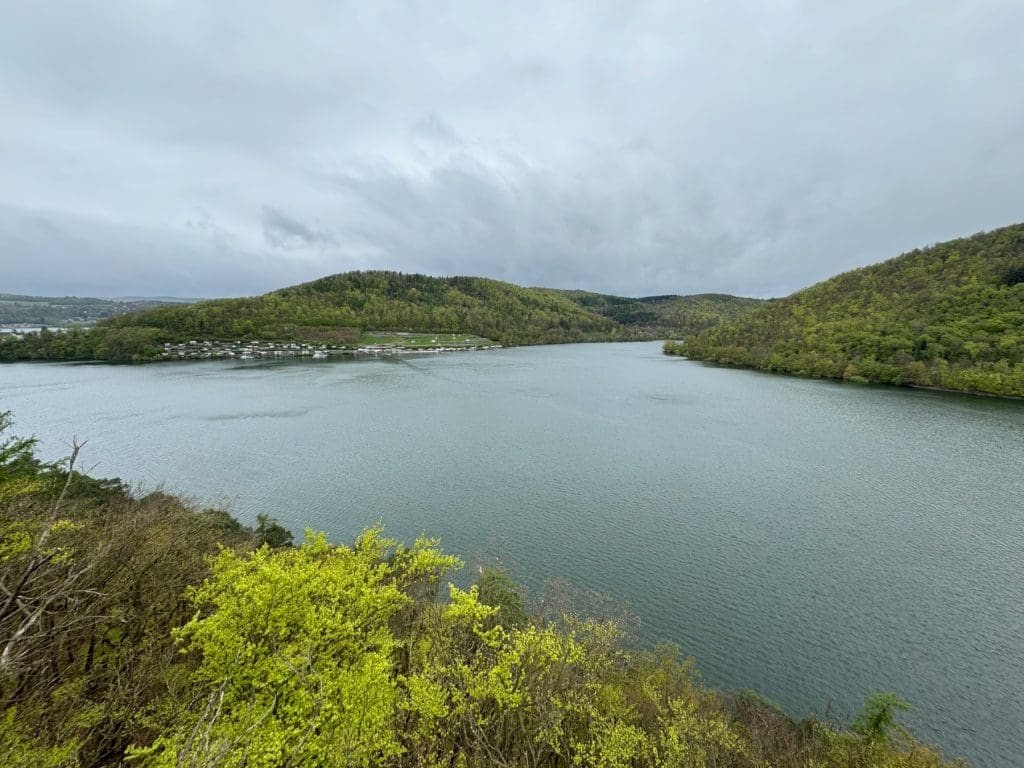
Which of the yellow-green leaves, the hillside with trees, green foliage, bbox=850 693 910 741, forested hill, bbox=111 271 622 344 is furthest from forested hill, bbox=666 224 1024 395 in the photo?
forested hill, bbox=111 271 622 344

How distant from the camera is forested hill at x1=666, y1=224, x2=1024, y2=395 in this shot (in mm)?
63844

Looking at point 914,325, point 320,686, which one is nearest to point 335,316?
point 914,325

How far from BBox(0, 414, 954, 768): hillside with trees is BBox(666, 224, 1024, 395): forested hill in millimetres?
75905

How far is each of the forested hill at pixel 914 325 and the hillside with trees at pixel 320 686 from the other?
249 ft

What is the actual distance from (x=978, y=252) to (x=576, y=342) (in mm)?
127973

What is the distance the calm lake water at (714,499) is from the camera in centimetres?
1627

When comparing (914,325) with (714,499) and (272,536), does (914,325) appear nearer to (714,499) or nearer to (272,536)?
(714,499)

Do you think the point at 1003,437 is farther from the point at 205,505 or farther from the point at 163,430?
the point at 163,430

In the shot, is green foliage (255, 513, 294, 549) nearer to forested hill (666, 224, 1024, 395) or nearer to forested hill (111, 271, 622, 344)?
forested hill (666, 224, 1024, 395)

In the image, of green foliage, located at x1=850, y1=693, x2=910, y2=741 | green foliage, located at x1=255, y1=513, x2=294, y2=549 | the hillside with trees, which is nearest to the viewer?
the hillside with trees

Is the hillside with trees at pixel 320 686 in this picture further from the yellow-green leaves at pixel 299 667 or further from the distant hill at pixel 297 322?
the distant hill at pixel 297 322

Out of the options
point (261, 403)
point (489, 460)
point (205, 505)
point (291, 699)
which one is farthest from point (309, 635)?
point (261, 403)

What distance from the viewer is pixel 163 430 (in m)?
45.3

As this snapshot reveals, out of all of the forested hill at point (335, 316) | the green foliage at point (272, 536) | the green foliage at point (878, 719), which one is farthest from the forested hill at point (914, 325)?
the forested hill at point (335, 316)
